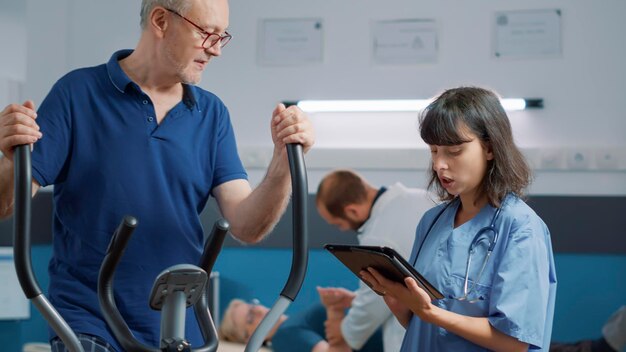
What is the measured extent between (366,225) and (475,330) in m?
2.14

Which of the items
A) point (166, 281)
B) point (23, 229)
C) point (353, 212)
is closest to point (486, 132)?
point (166, 281)

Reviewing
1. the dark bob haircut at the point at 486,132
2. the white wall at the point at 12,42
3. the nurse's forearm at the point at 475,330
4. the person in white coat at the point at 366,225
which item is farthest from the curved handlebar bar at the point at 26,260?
the white wall at the point at 12,42

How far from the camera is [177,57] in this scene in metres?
1.76

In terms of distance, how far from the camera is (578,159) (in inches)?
153

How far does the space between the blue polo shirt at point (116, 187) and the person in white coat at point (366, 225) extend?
155cm

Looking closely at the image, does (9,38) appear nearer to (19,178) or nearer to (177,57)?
(177,57)

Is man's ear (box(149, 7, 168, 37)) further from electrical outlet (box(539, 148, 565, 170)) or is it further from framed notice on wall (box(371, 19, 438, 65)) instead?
electrical outlet (box(539, 148, 565, 170))

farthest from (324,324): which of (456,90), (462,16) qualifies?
(456,90)

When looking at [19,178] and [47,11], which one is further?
[47,11]

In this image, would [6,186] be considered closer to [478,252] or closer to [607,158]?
[478,252]

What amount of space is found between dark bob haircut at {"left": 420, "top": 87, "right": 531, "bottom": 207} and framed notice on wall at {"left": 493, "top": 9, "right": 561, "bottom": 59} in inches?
87.6

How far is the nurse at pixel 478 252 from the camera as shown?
1.67 meters

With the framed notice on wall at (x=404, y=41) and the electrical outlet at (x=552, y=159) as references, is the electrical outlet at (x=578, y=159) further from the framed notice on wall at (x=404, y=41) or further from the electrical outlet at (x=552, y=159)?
the framed notice on wall at (x=404, y=41)

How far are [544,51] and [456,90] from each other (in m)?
2.24
